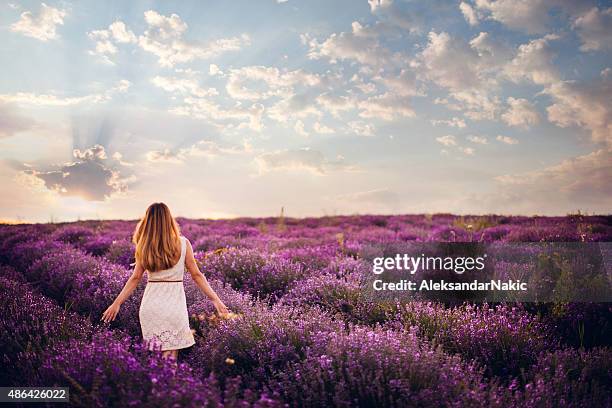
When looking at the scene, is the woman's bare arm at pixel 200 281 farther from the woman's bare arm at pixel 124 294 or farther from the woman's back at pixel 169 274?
the woman's bare arm at pixel 124 294

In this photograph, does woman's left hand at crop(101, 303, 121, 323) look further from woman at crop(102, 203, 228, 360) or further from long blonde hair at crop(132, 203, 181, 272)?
long blonde hair at crop(132, 203, 181, 272)

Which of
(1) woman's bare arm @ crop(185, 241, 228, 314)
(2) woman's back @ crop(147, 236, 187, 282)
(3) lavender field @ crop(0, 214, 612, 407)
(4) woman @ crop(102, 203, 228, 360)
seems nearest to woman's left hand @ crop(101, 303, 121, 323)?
(4) woman @ crop(102, 203, 228, 360)

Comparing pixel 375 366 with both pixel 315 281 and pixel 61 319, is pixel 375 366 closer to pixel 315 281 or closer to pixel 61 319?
pixel 315 281

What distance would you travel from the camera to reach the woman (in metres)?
3.43

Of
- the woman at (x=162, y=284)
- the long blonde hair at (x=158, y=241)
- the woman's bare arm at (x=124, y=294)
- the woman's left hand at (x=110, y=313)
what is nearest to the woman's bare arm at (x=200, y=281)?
the woman at (x=162, y=284)

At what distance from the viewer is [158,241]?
3.48 meters

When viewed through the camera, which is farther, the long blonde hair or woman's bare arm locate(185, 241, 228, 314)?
woman's bare arm locate(185, 241, 228, 314)

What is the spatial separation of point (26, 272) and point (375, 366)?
6637mm

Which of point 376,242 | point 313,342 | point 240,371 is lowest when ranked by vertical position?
point 240,371

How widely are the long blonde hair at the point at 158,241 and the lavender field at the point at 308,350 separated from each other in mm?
616

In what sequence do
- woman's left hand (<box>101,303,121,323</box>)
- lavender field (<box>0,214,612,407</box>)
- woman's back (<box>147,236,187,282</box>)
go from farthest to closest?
woman's back (<box>147,236,187,282</box>), woman's left hand (<box>101,303,121,323</box>), lavender field (<box>0,214,612,407</box>)

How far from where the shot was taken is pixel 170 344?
133 inches

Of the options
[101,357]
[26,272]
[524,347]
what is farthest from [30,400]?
[26,272]

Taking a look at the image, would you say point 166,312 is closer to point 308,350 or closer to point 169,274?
point 169,274
